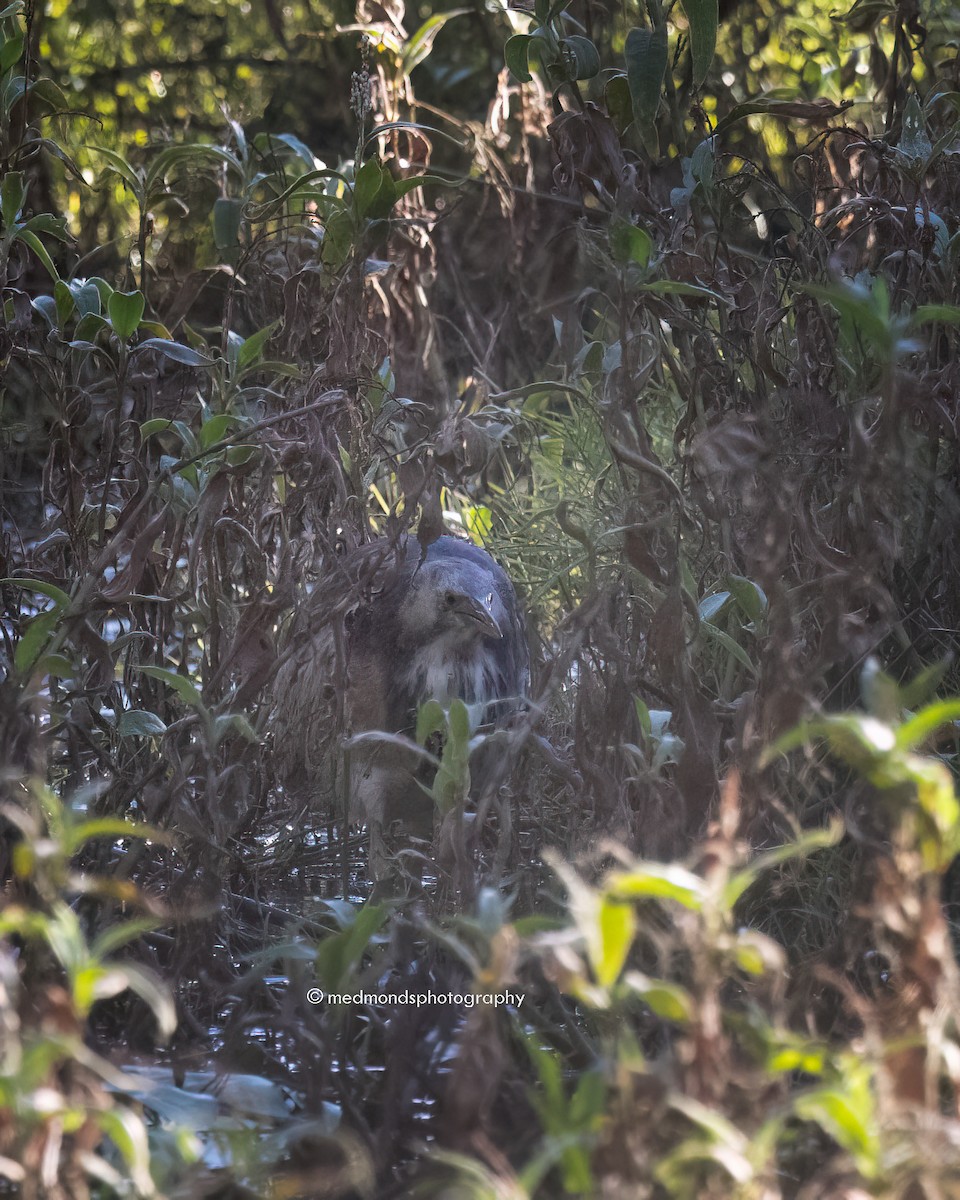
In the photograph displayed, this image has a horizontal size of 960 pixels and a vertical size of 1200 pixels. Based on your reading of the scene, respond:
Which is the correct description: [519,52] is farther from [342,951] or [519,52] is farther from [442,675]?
[342,951]

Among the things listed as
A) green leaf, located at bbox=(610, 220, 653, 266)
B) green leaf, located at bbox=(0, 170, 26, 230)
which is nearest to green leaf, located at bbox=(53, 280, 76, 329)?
green leaf, located at bbox=(0, 170, 26, 230)

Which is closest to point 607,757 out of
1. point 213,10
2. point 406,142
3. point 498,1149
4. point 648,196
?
point 498,1149

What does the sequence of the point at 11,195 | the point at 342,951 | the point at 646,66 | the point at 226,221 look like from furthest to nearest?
the point at 226,221 < the point at 11,195 < the point at 646,66 < the point at 342,951

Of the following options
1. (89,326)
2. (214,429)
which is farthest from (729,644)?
(89,326)

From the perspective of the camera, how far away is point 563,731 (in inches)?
105

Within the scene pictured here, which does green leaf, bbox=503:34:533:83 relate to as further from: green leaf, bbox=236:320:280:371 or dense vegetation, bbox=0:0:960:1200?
green leaf, bbox=236:320:280:371

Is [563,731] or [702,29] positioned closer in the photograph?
[702,29]

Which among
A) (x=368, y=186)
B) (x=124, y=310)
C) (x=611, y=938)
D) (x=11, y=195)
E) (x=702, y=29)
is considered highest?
(x=702, y=29)

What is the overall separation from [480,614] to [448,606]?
0.23 ft

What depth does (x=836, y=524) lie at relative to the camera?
194cm

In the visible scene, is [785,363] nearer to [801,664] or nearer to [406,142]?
[801,664]

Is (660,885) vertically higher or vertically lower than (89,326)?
lower

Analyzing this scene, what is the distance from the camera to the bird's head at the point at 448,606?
2.41 meters

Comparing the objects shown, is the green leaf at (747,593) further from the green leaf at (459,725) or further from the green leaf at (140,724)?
the green leaf at (140,724)
